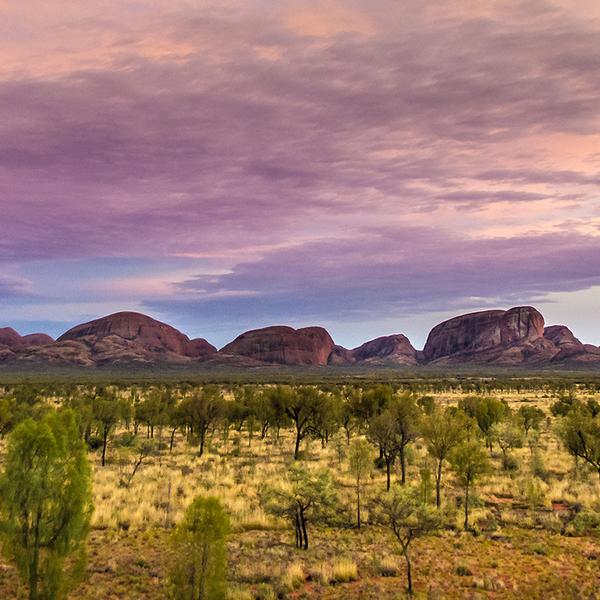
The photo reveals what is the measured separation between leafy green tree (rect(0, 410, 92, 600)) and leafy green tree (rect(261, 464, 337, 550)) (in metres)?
9.94

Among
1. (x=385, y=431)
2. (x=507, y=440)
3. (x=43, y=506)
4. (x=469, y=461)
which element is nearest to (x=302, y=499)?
(x=469, y=461)

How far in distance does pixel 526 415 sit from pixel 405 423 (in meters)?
23.5

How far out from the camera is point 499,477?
1353 inches

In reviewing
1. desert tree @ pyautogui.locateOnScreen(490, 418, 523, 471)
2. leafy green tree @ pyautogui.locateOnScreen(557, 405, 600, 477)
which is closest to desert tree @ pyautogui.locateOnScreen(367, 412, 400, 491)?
desert tree @ pyautogui.locateOnScreen(490, 418, 523, 471)

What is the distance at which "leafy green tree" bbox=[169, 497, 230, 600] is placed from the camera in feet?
44.2

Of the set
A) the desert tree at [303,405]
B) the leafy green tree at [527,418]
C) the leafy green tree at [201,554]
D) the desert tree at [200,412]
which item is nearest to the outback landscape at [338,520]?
the leafy green tree at [201,554]

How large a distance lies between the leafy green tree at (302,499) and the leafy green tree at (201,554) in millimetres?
8152

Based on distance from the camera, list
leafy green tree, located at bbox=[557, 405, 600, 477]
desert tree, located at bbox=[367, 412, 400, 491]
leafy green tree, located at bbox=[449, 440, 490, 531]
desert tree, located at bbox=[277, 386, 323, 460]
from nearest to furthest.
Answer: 1. leafy green tree, located at bbox=[449, 440, 490, 531]
2. leafy green tree, located at bbox=[557, 405, 600, 477]
3. desert tree, located at bbox=[367, 412, 400, 491]
4. desert tree, located at bbox=[277, 386, 323, 460]

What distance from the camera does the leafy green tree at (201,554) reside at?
1346cm

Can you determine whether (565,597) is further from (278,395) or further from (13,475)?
(278,395)

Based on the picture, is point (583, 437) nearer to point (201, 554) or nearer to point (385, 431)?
point (385, 431)

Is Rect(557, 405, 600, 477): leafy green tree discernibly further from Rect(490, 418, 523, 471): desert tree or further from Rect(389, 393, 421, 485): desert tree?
Rect(389, 393, 421, 485): desert tree

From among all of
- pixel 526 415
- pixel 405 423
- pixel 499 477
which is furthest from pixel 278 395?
pixel 526 415

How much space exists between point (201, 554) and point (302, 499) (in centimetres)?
1016
